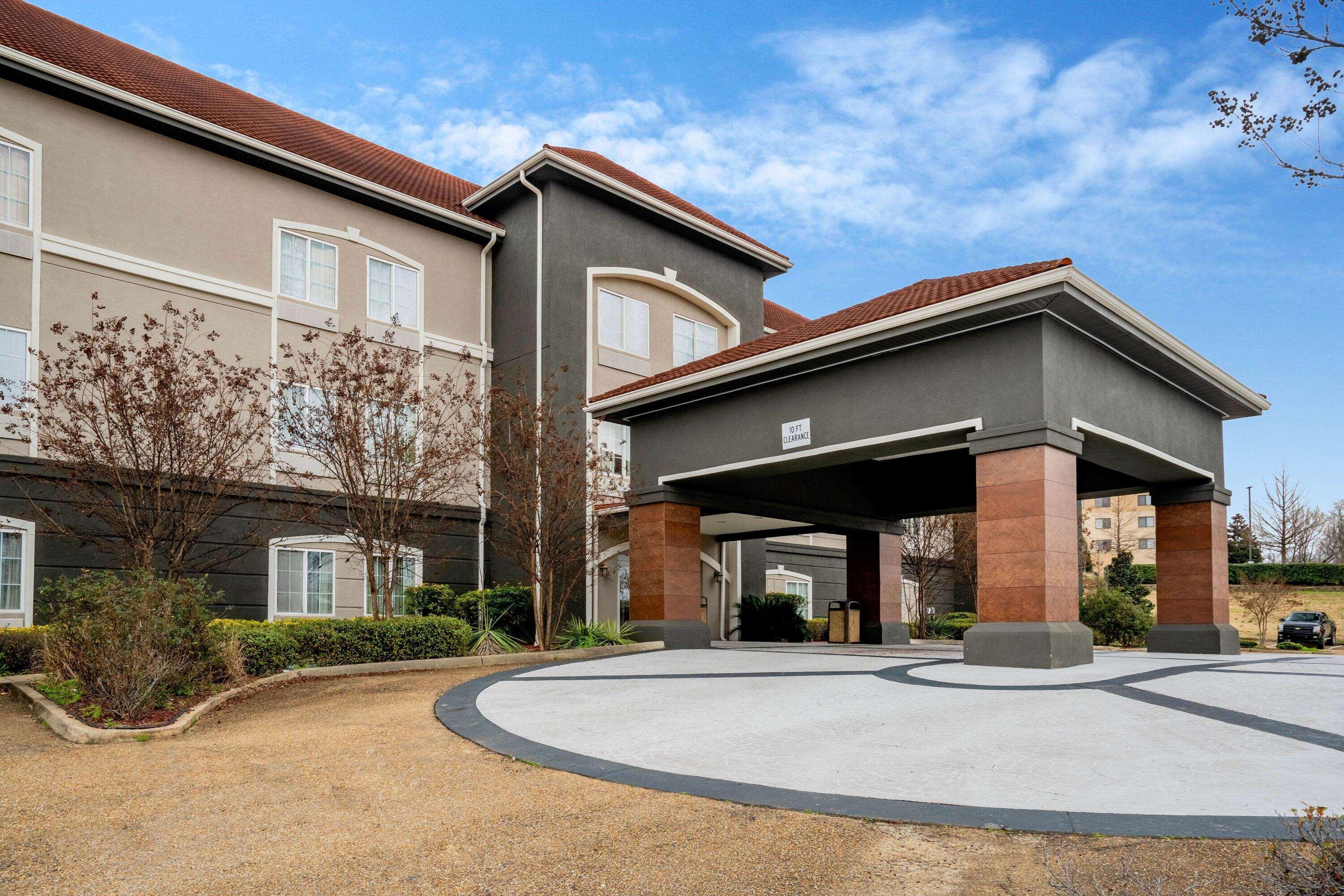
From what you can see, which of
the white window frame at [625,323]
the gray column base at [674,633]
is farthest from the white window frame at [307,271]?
the gray column base at [674,633]

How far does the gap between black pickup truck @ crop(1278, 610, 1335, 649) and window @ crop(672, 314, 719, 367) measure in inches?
982

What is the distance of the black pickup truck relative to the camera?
35.3m

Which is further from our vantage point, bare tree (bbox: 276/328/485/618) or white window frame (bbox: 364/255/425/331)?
white window frame (bbox: 364/255/425/331)

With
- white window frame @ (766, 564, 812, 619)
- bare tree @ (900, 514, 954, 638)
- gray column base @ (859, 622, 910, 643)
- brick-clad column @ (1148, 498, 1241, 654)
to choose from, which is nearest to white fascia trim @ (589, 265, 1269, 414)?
brick-clad column @ (1148, 498, 1241, 654)

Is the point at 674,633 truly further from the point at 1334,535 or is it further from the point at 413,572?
the point at 1334,535

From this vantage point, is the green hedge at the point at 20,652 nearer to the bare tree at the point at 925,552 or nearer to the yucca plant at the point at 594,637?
the yucca plant at the point at 594,637

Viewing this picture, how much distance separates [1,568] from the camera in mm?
16438

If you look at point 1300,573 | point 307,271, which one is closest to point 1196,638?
point 307,271

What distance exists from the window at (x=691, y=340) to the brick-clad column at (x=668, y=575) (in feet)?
24.5

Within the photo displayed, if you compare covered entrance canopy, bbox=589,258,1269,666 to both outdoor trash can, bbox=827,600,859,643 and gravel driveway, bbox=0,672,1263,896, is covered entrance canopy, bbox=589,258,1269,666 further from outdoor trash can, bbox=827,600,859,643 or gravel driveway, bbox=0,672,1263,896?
gravel driveway, bbox=0,672,1263,896

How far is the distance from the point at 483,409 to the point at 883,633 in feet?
38.9

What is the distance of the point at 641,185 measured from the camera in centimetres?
2634

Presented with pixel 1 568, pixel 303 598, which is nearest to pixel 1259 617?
pixel 303 598

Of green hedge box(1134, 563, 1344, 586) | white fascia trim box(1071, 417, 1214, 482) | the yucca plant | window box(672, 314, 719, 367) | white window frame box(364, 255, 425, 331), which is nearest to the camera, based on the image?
white fascia trim box(1071, 417, 1214, 482)
